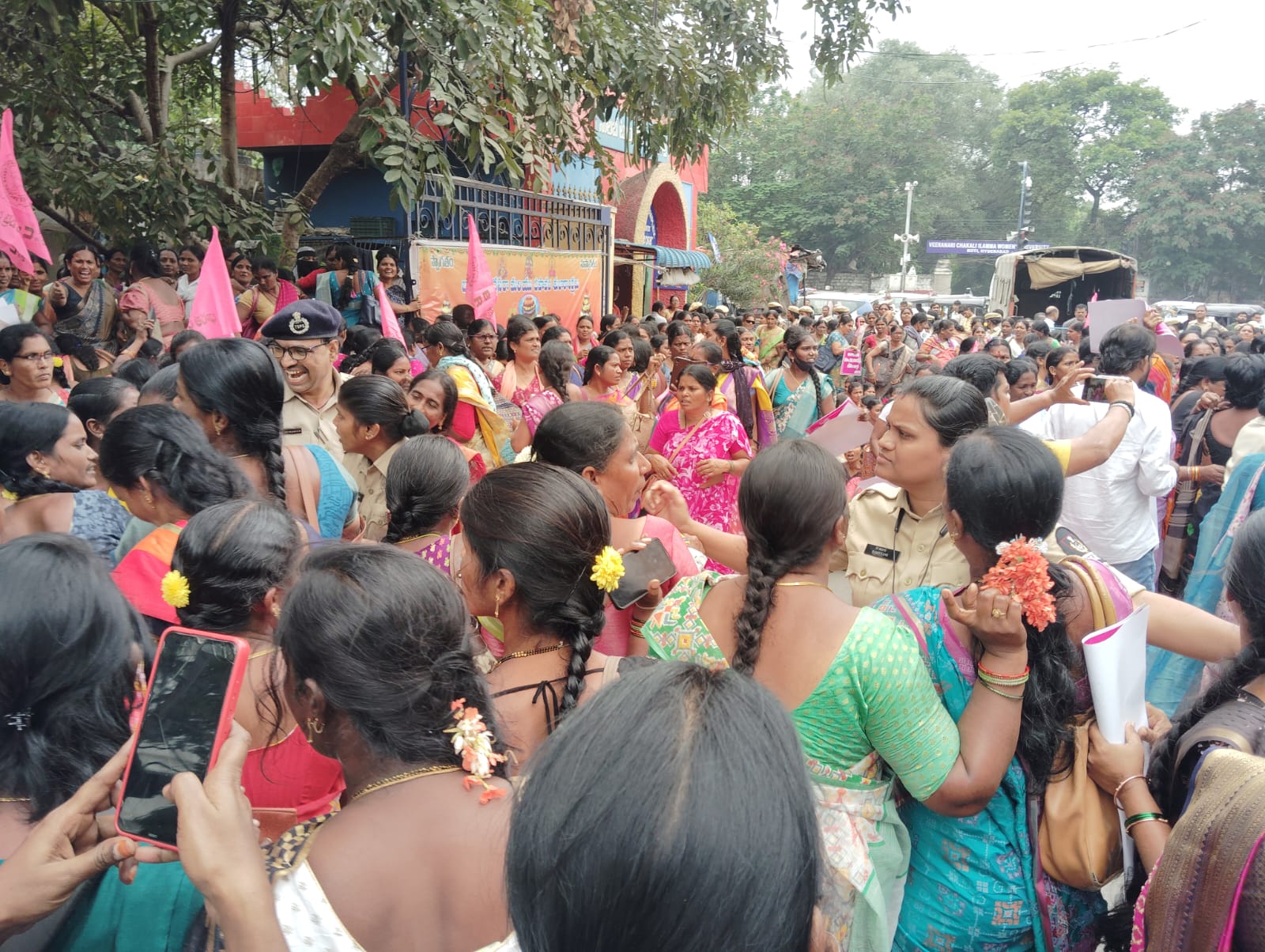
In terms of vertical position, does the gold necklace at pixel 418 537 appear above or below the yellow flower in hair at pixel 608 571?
below

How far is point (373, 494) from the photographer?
3822 millimetres

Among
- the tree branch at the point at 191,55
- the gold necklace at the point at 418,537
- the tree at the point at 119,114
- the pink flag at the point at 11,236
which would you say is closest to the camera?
the gold necklace at the point at 418,537

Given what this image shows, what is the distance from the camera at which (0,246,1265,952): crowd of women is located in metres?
0.88

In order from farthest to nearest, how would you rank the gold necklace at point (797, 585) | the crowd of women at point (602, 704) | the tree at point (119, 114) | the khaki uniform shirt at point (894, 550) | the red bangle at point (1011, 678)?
the tree at point (119, 114) → the khaki uniform shirt at point (894, 550) → the gold necklace at point (797, 585) → the red bangle at point (1011, 678) → the crowd of women at point (602, 704)

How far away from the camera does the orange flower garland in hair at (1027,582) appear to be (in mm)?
1634

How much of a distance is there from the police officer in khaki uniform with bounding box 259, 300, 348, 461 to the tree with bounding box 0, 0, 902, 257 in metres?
2.71

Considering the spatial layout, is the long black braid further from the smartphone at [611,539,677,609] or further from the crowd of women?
the smartphone at [611,539,677,609]

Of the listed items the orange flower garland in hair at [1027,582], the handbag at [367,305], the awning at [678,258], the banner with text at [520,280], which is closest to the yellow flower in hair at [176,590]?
the orange flower garland in hair at [1027,582]

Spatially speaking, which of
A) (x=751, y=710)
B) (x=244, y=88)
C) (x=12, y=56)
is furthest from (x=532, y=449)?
(x=244, y=88)

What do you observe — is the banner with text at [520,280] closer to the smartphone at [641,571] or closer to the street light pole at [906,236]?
the smartphone at [641,571]

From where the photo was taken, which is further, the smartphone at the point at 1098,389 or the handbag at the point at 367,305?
the handbag at the point at 367,305

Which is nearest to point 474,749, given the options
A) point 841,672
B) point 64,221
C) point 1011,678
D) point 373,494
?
point 841,672

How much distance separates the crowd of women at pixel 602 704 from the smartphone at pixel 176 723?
0.12 feet

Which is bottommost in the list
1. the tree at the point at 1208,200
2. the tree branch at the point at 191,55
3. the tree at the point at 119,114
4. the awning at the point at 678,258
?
the awning at the point at 678,258
